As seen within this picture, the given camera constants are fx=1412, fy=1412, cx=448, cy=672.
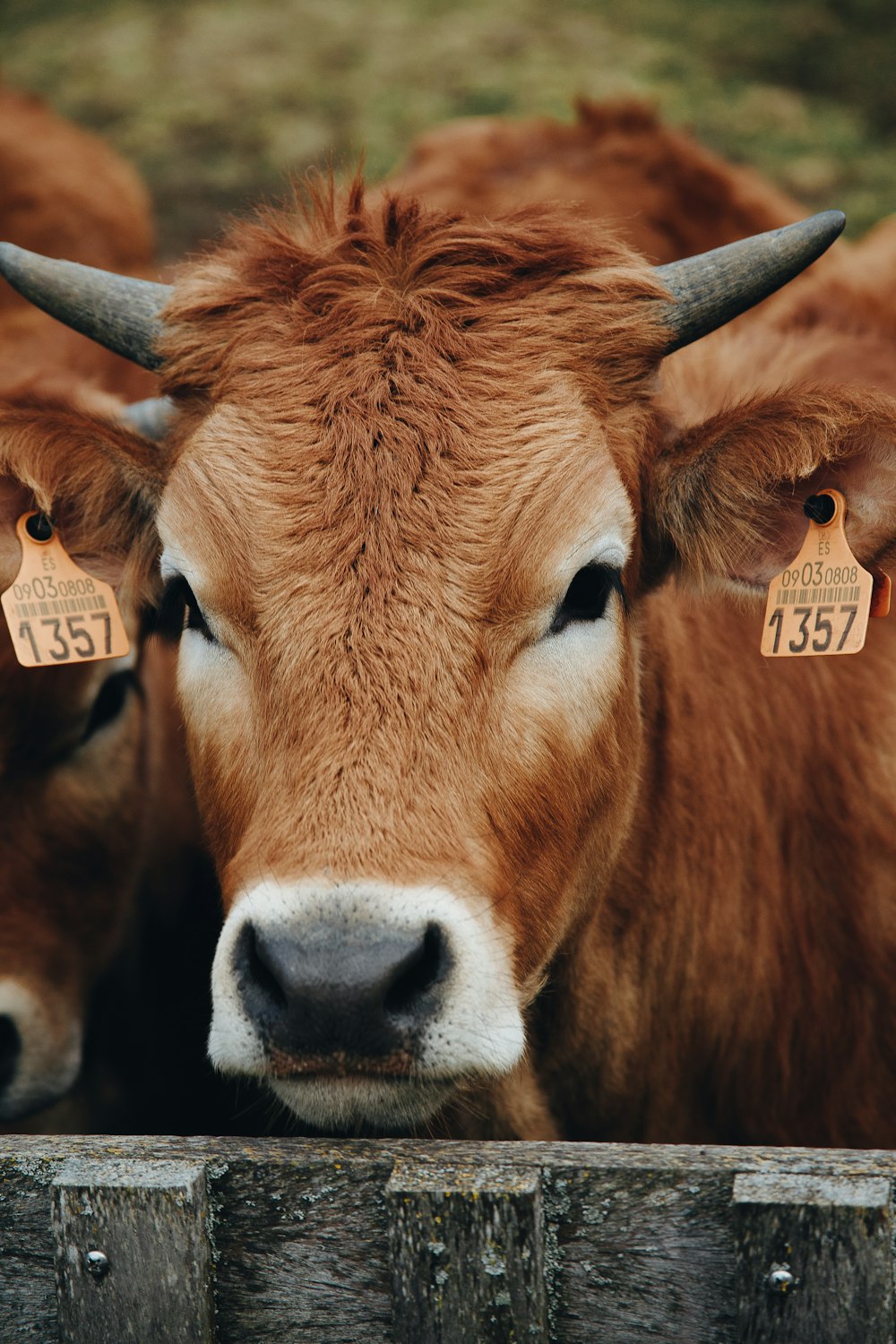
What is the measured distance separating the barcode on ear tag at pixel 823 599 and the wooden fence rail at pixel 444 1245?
4.00 ft

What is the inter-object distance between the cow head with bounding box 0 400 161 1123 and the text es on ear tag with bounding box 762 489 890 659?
4.75 ft

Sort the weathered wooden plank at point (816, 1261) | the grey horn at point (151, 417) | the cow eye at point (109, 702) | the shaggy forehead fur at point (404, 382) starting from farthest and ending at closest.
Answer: the cow eye at point (109, 702)
the grey horn at point (151, 417)
the shaggy forehead fur at point (404, 382)
the weathered wooden plank at point (816, 1261)

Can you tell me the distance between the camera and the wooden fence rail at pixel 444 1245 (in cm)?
186

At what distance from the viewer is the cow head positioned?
3145 mm

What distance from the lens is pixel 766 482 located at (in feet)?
9.82

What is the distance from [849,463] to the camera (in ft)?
9.56

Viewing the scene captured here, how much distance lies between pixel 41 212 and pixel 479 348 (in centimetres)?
420

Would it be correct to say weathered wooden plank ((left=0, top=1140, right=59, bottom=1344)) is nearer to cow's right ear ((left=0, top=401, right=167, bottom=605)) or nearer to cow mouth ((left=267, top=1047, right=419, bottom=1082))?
cow mouth ((left=267, top=1047, right=419, bottom=1082))

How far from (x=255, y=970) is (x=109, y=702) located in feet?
5.95

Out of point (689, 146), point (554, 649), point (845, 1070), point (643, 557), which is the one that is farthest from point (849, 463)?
point (689, 146)

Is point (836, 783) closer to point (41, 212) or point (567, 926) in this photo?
point (567, 926)

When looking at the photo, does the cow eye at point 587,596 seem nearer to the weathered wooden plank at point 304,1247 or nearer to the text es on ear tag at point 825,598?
the text es on ear tag at point 825,598

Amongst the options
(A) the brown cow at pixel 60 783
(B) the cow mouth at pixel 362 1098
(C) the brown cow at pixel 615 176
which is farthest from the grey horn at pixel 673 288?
(C) the brown cow at pixel 615 176

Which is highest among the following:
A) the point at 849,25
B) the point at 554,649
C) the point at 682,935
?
the point at 849,25
